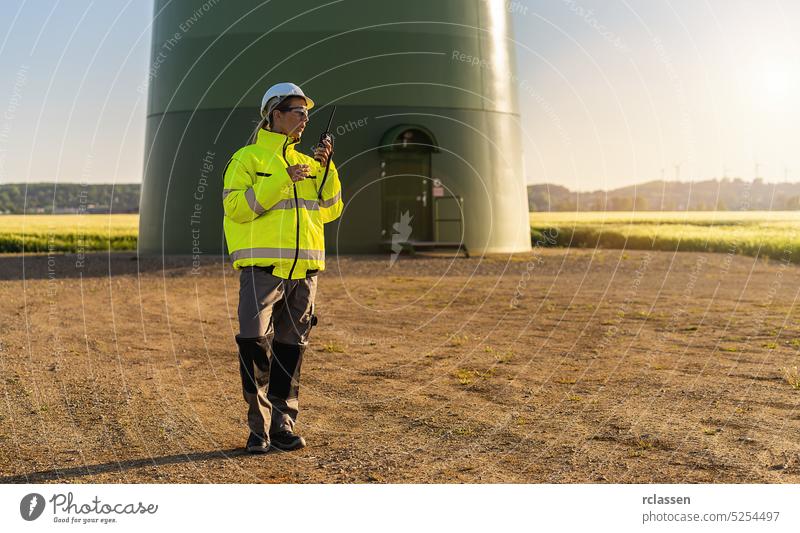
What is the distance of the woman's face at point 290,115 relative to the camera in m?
6.54

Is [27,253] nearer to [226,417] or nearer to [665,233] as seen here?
[665,233]

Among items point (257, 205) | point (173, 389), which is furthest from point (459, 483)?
point (173, 389)

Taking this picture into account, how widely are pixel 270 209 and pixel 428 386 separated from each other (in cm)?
320

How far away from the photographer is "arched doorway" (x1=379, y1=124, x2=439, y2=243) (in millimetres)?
23641

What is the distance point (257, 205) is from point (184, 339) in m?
6.07

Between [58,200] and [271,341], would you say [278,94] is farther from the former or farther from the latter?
[58,200]

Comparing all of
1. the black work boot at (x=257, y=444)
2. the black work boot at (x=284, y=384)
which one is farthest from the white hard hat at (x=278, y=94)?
the black work boot at (x=257, y=444)

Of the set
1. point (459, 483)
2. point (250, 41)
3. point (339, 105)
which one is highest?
point (250, 41)

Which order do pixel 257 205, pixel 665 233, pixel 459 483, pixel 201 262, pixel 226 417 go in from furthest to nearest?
1. pixel 665 233
2. pixel 201 262
3. pixel 226 417
4. pixel 257 205
5. pixel 459 483

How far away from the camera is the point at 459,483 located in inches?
231

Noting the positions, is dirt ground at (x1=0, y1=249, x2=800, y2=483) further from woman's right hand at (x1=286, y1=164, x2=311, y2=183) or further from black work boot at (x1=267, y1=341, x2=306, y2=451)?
woman's right hand at (x1=286, y1=164, x2=311, y2=183)

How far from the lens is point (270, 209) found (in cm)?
652

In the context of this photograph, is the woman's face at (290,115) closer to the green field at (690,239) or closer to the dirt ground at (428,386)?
the dirt ground at (428,386)

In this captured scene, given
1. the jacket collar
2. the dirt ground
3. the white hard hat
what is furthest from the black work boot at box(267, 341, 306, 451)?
the white hard hat
